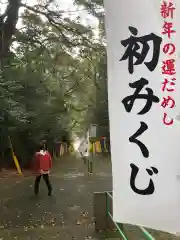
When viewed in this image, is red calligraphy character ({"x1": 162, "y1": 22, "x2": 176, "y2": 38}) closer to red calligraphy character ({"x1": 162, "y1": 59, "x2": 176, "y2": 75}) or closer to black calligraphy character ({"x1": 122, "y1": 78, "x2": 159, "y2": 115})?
red calligraphy character ({"x1": 162, "y1": 59, "x2": 176, "y2": 75})

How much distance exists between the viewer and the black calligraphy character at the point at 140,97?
3111mm

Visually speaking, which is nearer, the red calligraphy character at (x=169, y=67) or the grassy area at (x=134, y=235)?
the red calligraphy character at (x=169, y=67)

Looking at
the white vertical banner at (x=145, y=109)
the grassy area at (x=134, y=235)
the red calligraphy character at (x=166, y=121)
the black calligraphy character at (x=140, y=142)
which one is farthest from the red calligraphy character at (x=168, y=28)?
the grassy area at (x=134, y=235)

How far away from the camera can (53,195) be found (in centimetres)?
1171

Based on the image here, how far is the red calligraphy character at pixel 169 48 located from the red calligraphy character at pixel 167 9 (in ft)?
0.83

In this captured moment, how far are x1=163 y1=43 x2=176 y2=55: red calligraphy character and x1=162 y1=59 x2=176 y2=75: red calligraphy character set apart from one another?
0.07 metres

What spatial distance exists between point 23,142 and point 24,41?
742 centimetres

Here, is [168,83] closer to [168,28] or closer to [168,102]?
[168,102]

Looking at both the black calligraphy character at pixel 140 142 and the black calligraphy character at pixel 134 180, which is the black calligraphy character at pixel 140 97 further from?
the black calligraphy character at pixel 134 180

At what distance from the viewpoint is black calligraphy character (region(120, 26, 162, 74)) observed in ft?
10.1

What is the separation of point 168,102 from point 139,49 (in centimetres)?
60

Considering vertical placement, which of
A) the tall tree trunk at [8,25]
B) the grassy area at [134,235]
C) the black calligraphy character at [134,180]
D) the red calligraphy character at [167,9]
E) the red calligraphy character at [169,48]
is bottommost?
the grassy area at [134,235]

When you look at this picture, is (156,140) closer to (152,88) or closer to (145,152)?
(145,152)

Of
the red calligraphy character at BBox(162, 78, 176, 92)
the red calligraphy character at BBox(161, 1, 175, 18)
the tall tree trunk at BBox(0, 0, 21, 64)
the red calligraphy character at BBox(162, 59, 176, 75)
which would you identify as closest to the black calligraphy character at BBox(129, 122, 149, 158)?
the red calligraphy character at BBox(162, 78, 176, 92)
